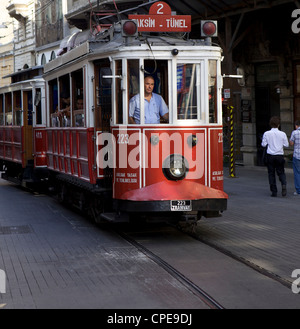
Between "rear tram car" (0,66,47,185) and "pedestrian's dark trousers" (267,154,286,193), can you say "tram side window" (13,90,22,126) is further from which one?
"pedestrian's dark trousers" (267,154,286,193)

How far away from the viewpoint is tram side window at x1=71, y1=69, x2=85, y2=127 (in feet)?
42.1

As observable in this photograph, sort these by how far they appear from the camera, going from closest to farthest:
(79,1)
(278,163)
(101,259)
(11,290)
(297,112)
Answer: (11,290)
(101,259)
(278,163)
(297,112)
(79,1)

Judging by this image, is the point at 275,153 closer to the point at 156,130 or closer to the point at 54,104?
the point at 54,104

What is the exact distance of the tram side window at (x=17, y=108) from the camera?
2095cm

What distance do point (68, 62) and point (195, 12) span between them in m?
12.4

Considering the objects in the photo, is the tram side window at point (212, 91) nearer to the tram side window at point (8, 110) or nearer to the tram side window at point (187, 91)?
the tram side window at point (187, 91)

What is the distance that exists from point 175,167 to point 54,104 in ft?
18.0

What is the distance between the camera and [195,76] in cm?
1117

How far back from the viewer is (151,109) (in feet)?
36.3

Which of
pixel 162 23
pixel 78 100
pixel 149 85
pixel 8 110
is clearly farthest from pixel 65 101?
pixel 8 110

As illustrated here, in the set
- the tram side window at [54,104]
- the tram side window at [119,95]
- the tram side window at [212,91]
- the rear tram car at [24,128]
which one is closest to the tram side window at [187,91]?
the tram side window at [212,91]

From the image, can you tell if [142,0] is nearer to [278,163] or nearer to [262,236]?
[278,163]

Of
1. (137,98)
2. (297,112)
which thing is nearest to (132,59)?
(137,98)

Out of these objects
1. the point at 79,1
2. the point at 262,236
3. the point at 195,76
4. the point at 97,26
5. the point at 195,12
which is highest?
the point at 79,1
